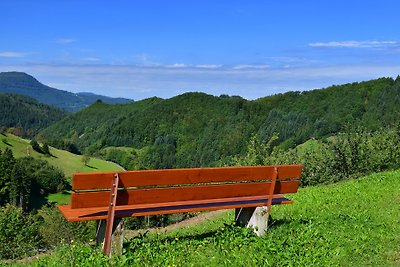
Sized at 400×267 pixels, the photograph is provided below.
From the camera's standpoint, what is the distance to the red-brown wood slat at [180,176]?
658 cm

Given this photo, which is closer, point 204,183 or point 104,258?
point 104,258

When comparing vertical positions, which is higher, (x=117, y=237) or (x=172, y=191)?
(x=172, y=191)

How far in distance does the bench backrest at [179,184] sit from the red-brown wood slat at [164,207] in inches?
3.0

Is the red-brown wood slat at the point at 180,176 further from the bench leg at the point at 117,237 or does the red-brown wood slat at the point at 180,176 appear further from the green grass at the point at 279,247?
the green grass at the point at 279,247

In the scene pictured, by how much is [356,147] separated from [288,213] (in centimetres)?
1857

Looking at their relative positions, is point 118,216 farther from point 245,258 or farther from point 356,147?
point 356,147

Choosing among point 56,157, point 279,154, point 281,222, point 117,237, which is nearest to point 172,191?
point 117,237

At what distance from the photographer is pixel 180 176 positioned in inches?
287

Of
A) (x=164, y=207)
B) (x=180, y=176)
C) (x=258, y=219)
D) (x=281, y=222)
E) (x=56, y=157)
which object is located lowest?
(x=56, y=157)

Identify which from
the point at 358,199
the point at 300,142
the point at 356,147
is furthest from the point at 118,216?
the point at 300,142

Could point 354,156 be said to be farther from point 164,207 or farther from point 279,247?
point 164,207

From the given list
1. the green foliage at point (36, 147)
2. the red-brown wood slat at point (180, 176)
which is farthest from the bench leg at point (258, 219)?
the green foliage at point (36, 147)

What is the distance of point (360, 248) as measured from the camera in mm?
7535

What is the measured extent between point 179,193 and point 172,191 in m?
0.16
